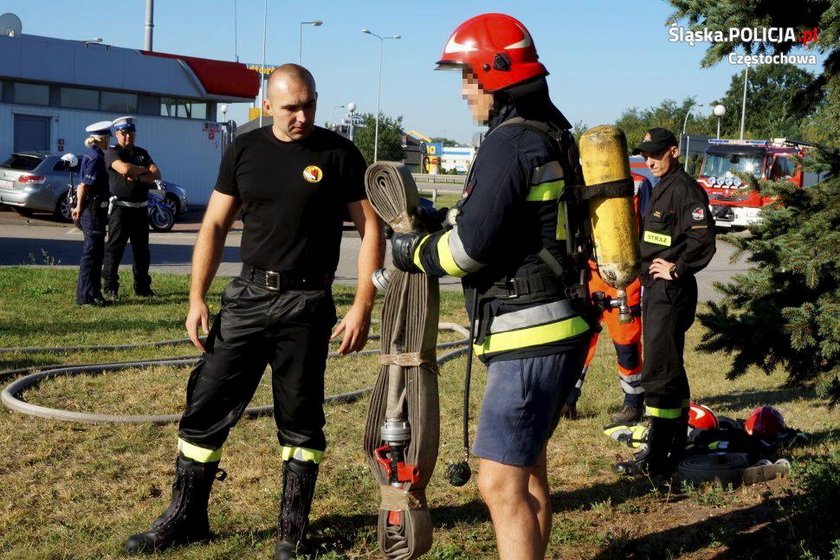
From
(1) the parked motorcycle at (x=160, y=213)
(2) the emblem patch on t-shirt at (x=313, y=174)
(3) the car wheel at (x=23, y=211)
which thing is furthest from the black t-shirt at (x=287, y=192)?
(3) the car wheel at (x=23, y=211)

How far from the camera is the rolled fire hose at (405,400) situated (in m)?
3.82

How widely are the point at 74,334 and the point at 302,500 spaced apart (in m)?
5.95

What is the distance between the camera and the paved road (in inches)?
610

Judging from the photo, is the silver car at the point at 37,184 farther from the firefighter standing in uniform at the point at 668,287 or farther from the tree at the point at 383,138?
the tree at the point at 383,138

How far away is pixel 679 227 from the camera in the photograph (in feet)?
20.1

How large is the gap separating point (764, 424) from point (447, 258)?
3640 mm

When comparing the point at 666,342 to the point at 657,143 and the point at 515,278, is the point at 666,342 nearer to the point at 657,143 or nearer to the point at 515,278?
the point at 657,143

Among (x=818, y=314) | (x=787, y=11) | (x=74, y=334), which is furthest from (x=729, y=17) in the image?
(x=74, y=334)

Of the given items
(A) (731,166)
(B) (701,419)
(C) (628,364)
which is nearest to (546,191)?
(B) (701,419)

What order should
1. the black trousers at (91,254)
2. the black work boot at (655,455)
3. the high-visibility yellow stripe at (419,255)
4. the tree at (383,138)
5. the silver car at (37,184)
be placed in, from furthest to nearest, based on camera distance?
1. the tree at (383,138)
2. the silver car at (37,184)
3. the black trousers at (91,254)
4. the black work boot at (655,455)
5. the high-visibility yellow stripe at (419,255)

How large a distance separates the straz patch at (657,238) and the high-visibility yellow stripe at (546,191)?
3.01m

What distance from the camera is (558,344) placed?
340 centimetres

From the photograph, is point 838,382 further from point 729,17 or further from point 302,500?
point 302,500

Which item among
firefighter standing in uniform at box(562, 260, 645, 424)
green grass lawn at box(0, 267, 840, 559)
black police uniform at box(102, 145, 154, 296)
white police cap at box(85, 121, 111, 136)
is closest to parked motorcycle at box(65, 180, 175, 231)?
white police cap at box(85, 121, 111, 136)
